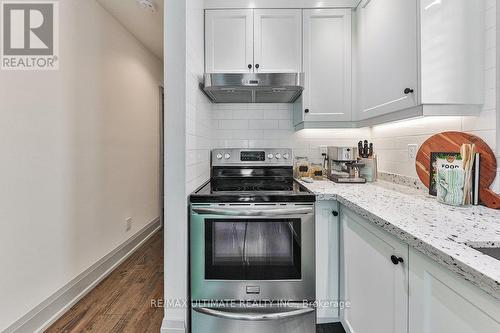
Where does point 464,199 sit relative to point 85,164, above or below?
below

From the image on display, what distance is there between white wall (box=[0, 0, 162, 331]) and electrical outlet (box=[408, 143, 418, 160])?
2531 mm

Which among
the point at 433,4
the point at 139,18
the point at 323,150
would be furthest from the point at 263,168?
the point at 139,18

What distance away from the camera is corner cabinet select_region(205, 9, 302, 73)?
1.97 metres

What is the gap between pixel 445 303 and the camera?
27.1 inches

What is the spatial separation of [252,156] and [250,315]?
1228 millimetres

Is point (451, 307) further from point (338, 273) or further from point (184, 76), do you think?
point (184, 76)

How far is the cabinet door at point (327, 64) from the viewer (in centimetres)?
198

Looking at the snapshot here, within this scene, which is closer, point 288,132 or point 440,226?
point 440,226

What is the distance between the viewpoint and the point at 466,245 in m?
0.70

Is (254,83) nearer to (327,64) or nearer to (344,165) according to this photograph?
(327,64)

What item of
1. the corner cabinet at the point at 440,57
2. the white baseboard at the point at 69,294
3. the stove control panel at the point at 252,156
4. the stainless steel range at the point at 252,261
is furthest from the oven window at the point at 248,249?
the white baseboard at the point at 69,294

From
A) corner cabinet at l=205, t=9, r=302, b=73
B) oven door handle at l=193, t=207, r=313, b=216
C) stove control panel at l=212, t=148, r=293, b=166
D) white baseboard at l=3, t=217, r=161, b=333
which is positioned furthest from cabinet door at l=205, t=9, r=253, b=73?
white baseboard at l=3, t=217, r=161, b=333

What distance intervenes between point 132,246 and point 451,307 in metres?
2.91

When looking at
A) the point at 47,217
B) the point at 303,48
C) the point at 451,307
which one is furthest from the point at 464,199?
the point at 47,217
